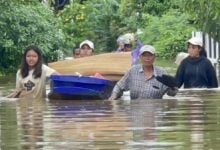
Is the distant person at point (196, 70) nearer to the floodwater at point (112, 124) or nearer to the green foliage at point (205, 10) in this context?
the floodwater at point (112, 124)

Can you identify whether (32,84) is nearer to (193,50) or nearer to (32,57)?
(32,57)

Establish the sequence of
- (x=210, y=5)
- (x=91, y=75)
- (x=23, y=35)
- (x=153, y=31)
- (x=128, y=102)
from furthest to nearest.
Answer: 1. (x=153, y=31)
2. (x=23, y=35)
3. (x=210, y=5)
4. (x=91, y=75)
5. (x=128, y=102)

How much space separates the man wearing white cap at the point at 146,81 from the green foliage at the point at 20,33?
61.1 ft

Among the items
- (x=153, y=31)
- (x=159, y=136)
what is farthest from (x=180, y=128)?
(x=153, y=31)

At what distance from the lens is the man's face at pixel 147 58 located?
14398 millimetres

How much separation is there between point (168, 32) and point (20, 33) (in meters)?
16.7

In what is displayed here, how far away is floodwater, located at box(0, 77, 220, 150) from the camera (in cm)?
938

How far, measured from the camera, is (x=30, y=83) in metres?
15.7

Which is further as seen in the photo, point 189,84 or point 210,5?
point 210,5

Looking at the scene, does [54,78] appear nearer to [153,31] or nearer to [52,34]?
[52,34]

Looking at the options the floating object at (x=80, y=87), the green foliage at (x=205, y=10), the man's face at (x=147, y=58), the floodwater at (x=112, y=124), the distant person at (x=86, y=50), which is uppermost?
the green foliage at (x=205, y=10)

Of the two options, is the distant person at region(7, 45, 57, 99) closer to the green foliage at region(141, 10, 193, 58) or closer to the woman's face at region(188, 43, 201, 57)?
the woman's face at region(188, 43, 201, 57)

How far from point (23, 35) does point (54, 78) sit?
18.4 metres

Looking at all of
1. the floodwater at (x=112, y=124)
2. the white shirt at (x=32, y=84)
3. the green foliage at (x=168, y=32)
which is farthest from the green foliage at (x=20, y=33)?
the floodwater at (x=112, y=124)
